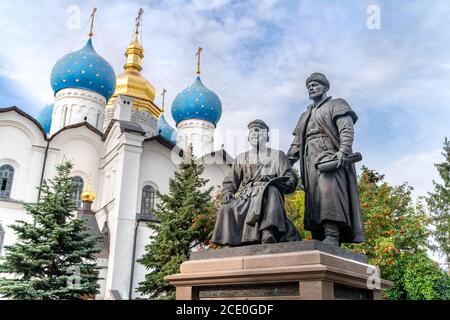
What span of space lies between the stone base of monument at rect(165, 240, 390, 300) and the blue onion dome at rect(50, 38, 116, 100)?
25.4 m

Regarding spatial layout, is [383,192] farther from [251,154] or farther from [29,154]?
[29,154]

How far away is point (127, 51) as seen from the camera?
36.6m

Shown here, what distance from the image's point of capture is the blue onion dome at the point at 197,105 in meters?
30.7

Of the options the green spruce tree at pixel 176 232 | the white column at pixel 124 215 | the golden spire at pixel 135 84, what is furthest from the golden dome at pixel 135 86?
the green spruce tree at pixel 176 232

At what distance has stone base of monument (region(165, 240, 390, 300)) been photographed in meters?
4.29

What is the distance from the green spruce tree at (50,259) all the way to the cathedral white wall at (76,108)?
1436 centimetres

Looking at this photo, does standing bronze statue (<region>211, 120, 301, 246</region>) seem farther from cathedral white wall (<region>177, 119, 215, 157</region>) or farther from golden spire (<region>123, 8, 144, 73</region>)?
golden spire (<region>123, 8, 144, 73</region>)

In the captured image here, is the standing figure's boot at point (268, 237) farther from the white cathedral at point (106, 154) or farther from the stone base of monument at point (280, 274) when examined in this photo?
the white cathedral at point (106, 154)

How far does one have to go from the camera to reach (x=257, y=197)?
5191 mm

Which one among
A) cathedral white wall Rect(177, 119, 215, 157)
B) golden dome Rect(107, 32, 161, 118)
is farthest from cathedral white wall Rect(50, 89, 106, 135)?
cathedral white wall Rect(177, 119, 215, 157)

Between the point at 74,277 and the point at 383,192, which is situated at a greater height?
the point at 383,192
